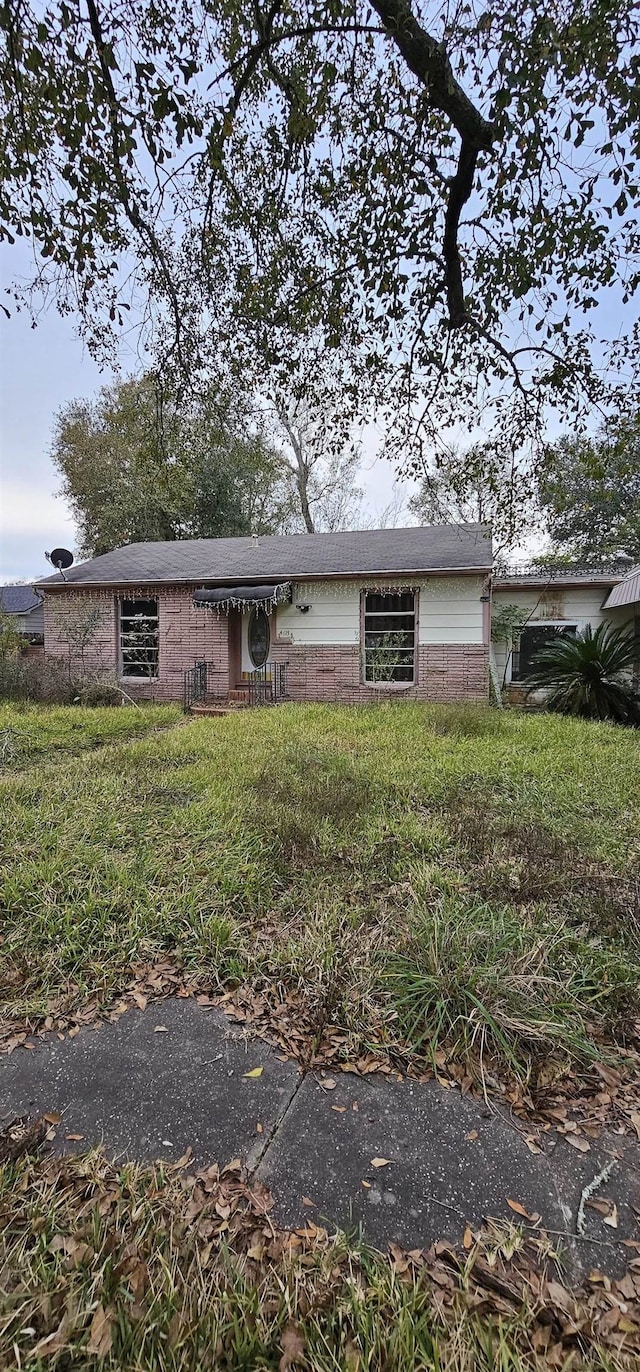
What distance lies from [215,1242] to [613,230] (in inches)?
229

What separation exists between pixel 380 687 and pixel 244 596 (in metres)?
3.34

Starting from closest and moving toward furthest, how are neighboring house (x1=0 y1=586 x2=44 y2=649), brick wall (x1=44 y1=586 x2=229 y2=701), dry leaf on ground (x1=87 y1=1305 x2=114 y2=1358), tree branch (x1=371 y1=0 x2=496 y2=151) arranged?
1. dry leaf on ground (x1=87 y1=1305 x2=114 y2=1358)
2. tree branch (x1=371 y1=0 x2=496 y2=151)
3. brick wall (x1=44 y1=586 x2=229 y2=701)
4. neighboring house (x1=0 y1=586 x2=44 y2=649)

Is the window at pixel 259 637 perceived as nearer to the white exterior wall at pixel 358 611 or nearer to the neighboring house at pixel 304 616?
the neighboring house at pixel 304 616

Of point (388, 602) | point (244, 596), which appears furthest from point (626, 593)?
point (244, 596)

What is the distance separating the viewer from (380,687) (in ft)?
36.9

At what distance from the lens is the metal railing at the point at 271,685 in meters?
11.4

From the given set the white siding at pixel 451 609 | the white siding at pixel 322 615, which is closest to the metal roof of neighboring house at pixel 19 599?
the white siding at pixel 322 615

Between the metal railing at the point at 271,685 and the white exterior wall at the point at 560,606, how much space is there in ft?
16.8

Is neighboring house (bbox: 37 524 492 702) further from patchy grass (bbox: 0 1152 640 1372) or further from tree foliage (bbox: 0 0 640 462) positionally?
patchy grass (bbox: 0 1152 640 1372)

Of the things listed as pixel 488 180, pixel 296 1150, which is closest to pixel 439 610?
pixel 488 180

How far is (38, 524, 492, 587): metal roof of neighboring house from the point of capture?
36.0 feet

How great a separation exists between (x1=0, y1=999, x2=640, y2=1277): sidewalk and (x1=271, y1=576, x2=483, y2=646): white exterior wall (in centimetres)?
938

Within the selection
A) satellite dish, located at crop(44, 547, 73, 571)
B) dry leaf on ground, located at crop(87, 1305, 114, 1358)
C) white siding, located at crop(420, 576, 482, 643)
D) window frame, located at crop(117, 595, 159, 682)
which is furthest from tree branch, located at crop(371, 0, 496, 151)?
satellite dish, located at crop(44, 547, 73, 571)

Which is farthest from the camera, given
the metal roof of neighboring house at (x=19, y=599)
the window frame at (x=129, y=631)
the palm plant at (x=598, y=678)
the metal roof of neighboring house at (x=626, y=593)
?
the metal roof of neighboring house at (x=19, y=599)
